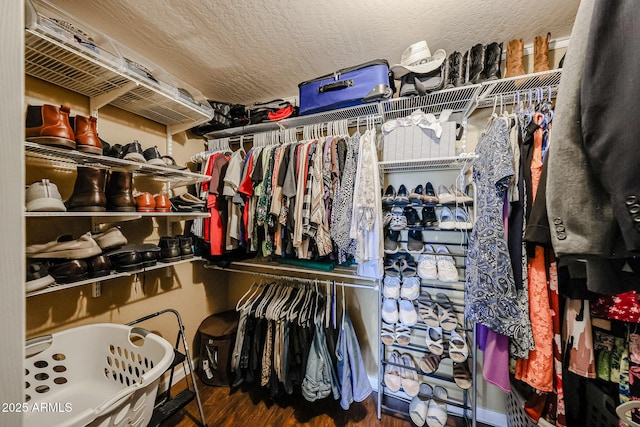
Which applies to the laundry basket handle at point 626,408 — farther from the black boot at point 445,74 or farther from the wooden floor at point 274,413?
the black boot at point 445,74

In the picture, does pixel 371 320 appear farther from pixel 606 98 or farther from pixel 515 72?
pixel 515 72

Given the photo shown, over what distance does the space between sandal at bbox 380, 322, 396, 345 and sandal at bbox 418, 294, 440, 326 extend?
0.63 feet

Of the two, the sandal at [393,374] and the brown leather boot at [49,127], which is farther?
the sandal at [393,374]

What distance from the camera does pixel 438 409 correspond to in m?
1.25

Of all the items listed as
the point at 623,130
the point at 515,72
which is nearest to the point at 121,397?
the point at 623,130

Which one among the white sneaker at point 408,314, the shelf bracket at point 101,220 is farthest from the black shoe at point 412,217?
the shelf bracket at point 101,220

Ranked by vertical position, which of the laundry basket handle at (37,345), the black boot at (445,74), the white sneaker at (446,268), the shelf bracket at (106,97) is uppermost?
the black boot at (445,74)

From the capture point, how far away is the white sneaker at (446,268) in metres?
1.18

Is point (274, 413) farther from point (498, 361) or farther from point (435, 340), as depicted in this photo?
point (498, 361)

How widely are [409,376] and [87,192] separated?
1971 millimetres

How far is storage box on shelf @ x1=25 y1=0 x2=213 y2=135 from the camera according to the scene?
0.84 metres

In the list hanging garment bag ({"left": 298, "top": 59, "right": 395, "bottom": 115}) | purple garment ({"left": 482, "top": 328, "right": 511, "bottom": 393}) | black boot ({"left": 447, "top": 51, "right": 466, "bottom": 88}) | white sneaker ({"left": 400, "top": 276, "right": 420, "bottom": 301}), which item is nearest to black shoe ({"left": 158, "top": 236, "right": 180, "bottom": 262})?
hanging garment bag ({"left": 298, "top": 59, "right": 395, "bottom": 115})

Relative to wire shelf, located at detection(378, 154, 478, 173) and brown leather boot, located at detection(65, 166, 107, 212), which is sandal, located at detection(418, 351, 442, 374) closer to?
wire shelf, located at detection(378, 154, 478, 173)

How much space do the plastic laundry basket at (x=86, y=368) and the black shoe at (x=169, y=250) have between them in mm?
396
